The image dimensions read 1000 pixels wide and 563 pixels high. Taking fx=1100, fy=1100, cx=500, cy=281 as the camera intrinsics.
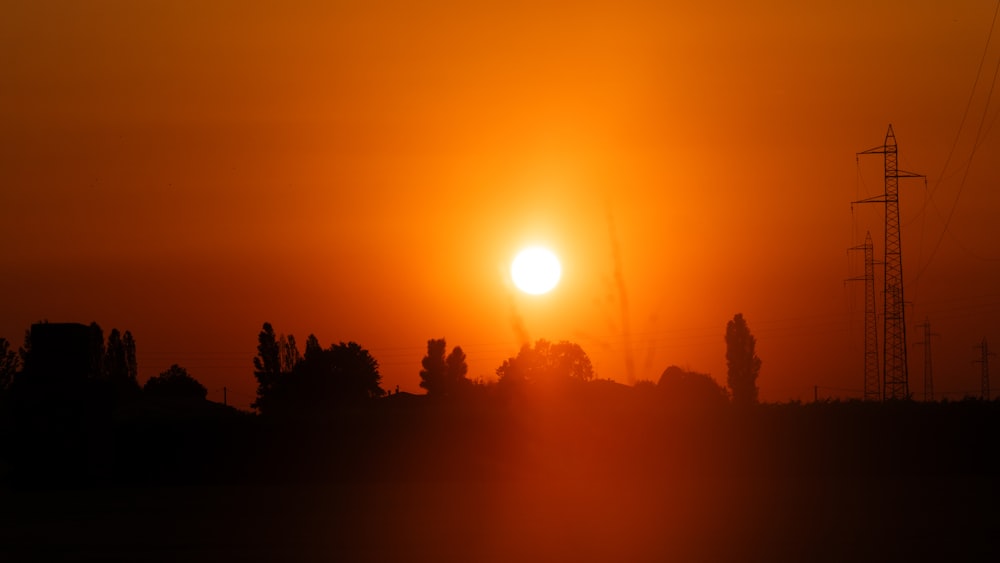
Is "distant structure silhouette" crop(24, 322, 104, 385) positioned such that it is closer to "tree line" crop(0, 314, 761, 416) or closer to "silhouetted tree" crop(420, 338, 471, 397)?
"tree line" crop(0, 314, 761, 416)

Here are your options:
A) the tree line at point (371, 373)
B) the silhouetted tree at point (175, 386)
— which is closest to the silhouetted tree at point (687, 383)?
the tree line at point (371, 373)

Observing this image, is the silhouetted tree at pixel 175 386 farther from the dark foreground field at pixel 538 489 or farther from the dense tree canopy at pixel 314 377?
the dark foreground field at pixel 538 489

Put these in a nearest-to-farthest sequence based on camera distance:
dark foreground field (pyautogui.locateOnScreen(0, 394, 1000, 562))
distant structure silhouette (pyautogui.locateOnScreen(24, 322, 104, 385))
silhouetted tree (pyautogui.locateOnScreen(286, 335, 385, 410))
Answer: dark foreground field (pyautogui.locateOnScreen(0, 394, 1000, 562)) < distant structure silhouette (pyautogui.locateOnScreen(24, 322, 104, 385)) < silhouetted tree (pyautogui.locateOnScreen(286, 335, 385, 410))

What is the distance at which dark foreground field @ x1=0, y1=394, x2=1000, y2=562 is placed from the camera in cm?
1912

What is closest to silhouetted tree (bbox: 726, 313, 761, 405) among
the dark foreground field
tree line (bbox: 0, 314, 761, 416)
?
tree line (bbox: 0, 314, 761, 416)

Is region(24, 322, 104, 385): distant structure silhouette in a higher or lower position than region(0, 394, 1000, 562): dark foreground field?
higher

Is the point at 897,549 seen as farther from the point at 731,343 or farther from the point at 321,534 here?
the point at 731,343

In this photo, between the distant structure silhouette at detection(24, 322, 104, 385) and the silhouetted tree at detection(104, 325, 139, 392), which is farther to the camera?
the silhouetted tree at detection(104, 325, 139, 392)

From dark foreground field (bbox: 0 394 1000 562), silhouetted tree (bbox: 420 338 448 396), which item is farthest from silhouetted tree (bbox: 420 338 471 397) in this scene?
dark foreground field (bbox: 0 394 1000 562)

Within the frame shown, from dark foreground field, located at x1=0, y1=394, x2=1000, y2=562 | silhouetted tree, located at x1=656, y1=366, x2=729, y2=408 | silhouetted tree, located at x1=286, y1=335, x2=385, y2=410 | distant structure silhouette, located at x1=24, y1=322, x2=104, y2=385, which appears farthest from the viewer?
silhouetted tree, located at x1=286, y1=335, x2=385, y2=410

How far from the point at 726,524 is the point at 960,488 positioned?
12719 millimetres

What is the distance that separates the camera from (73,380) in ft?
132

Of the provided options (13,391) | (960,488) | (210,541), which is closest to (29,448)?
(13,391)

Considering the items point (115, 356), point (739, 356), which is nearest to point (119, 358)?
point (115, 356)
